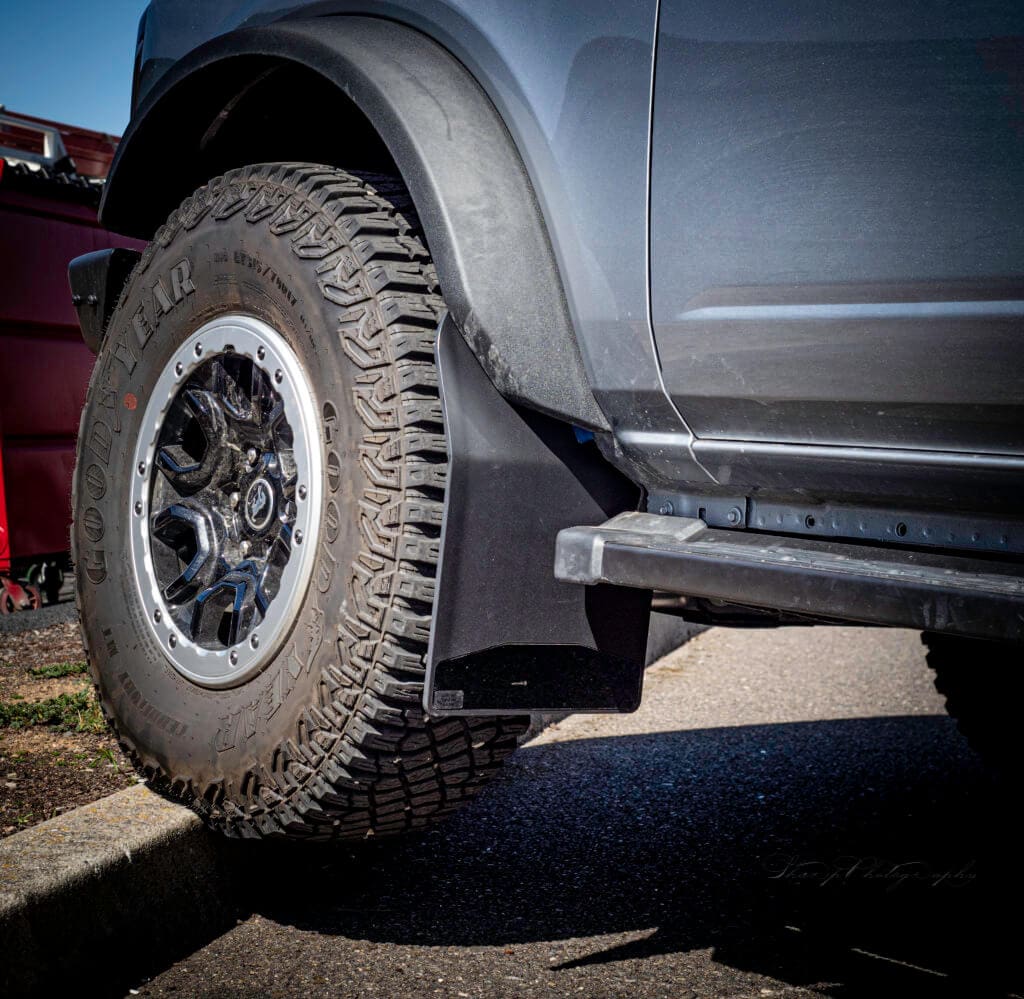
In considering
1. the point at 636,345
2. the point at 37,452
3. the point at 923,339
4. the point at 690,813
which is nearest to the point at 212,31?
the point at 636,345

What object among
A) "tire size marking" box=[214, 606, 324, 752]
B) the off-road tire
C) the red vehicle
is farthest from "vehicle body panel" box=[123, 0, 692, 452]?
the red vehicle

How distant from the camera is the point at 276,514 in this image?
6.38 ft

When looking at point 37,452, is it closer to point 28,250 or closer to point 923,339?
point 28,250

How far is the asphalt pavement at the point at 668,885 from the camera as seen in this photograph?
1.93 metres

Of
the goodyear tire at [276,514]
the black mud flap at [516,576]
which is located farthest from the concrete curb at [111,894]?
the black mud flap at [516,576]

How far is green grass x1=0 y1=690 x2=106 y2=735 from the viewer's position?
2830 millimetres

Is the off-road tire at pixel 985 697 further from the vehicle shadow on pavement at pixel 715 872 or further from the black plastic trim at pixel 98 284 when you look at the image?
the black plastic trim at pixel 98 284

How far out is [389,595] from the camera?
5.55 ft

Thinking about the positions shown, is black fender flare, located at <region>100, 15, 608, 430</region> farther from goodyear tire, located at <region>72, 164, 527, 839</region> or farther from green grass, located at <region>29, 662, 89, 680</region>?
green grass, located at <region>29, 662, 89, 680</region>

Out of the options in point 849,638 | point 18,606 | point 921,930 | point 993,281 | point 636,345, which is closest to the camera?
point 993,281

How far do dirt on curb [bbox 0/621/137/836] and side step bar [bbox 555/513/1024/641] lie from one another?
1.29 metres

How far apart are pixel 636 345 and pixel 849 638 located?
146 inches

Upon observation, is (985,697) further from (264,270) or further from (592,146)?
(264,270)

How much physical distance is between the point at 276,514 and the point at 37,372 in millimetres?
4870
